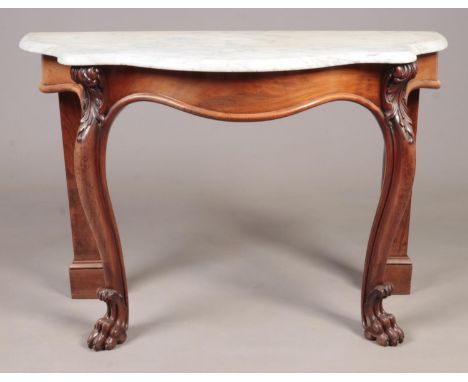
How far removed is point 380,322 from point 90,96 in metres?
1.09

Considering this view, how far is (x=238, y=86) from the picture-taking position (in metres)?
2.87

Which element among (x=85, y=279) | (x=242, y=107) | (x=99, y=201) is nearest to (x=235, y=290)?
(x=85, y=279)

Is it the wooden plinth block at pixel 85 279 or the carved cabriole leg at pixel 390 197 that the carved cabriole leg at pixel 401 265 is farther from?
the wooden plinth block at pixel 85 279

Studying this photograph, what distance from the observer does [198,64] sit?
110 inches

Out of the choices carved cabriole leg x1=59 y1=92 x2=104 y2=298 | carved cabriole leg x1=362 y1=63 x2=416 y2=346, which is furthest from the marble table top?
carved cabriole leg x1=59 y1=92 x2=104 y2=298

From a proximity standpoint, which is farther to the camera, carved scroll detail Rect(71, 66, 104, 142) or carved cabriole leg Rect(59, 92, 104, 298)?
carved cabriole leg Rect(59, 92, 104, 298)

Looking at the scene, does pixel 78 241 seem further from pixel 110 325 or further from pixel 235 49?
pixel 235 49

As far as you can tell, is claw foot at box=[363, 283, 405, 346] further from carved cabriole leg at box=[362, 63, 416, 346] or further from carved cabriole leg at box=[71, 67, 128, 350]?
carved cabriole leg at box=[71, 67, 128, 350]

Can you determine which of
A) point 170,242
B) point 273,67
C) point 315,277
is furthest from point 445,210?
point 273,67

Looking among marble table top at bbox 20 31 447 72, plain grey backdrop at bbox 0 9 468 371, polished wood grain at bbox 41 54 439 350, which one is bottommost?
plain grey backdrop at bbox 0 9 468 371

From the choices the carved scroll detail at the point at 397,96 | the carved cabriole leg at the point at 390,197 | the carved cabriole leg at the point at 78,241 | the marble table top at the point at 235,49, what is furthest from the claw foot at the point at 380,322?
the carved cabriole leg at the point at 78,241

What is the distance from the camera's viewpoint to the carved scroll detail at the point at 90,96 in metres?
2.89

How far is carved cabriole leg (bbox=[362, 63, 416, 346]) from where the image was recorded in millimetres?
2967

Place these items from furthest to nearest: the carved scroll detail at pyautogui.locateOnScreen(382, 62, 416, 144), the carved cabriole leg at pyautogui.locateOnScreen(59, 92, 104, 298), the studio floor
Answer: the carved cabriole leg at pyautogui.locateOnScreen(59, 92, 104, 298), the studio floor, the carved scroll detail at pyautogui.locateOnScreen(382, 62, 416, 144)
